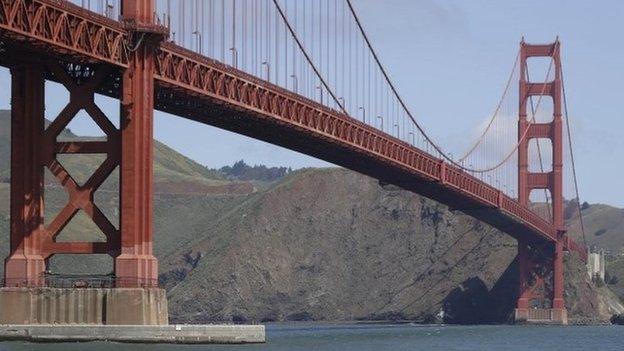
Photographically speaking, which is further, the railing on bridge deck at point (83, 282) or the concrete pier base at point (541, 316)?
the concrete pier base at point (541, 316)

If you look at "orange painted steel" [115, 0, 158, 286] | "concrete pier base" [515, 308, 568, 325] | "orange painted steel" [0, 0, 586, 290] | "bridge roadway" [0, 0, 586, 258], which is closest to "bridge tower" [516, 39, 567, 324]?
"concrete pier base" [515, 308, 568, 325]

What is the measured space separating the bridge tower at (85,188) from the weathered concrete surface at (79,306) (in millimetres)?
32

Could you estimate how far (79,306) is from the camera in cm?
6300

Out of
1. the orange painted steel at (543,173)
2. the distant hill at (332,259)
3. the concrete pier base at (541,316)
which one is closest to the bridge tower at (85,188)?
the orange painted steel at (543,173)

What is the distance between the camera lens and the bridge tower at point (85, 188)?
63.3 m

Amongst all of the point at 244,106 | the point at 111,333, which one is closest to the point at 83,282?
the point at 111,333

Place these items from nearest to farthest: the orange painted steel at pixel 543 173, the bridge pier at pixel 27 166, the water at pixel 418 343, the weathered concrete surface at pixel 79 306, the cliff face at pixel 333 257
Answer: the water at pixel 418 343
the weathered concrete surface at pixel 79 306
the bridge pier at pixel 27 166
the orange painted steel at pixel 543 173
the cliff face at pixel 333 257

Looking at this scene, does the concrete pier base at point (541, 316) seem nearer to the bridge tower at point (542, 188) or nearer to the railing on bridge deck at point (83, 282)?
the bridge tower at point (542, 188)

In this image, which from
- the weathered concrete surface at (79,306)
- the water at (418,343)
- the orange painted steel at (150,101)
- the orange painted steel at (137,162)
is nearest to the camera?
the water at (418,343)

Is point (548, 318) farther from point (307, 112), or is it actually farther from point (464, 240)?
point (307, 112)

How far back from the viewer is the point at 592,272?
145000 millimetres

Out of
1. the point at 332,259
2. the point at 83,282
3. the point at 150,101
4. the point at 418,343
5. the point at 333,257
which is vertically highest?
the point at 150,101

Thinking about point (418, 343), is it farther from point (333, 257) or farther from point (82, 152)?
point (333, 257)

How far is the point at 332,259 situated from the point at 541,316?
3962cm
